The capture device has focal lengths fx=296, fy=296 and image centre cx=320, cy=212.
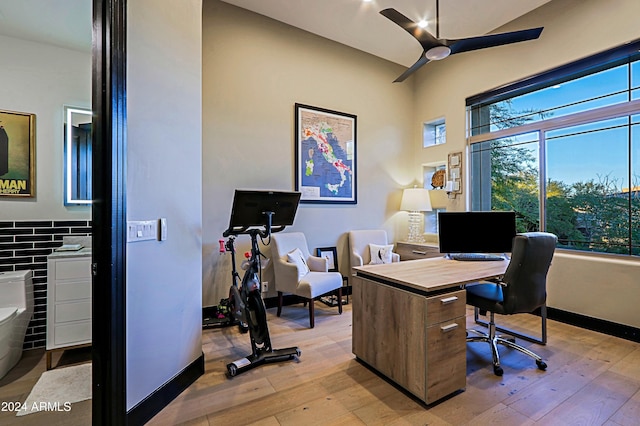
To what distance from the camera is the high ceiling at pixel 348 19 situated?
87.0 inches

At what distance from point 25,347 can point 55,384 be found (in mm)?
724

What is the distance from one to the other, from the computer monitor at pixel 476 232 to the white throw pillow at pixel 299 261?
1492 millimetres

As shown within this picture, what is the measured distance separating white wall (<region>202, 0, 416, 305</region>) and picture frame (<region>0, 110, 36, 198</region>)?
1381 millimetres

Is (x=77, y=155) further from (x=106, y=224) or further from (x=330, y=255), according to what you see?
(x=330, y=255)

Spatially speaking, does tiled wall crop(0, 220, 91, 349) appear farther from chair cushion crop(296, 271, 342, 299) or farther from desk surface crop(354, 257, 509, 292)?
desk surface crop(354, 257, 509, 292)

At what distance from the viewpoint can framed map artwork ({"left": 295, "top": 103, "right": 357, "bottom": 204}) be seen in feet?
12.8

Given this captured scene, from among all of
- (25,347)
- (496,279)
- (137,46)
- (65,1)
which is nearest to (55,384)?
(25,347)

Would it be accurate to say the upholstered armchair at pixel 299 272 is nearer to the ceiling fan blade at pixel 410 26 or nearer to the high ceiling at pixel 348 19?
the ceiling fan blade at pixel 410 26

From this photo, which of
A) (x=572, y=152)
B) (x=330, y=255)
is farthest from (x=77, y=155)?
(x=572, y=152)

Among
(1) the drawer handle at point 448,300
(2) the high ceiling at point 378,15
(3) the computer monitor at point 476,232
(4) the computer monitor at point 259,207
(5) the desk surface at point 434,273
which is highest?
(2) the high ceiling at point 378,15

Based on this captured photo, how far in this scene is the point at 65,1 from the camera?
85.4 inches

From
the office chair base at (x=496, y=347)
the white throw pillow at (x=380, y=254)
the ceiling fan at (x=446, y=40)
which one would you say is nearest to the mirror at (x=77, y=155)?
the ceiling fan at (x=446, y=40)

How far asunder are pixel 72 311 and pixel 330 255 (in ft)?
9.00

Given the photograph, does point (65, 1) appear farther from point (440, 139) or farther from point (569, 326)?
point (569, 326)
